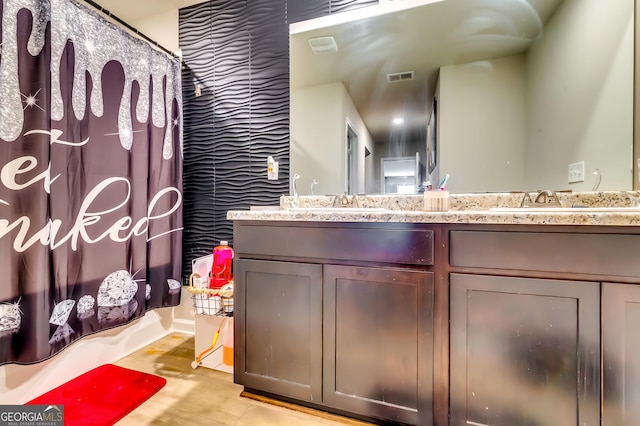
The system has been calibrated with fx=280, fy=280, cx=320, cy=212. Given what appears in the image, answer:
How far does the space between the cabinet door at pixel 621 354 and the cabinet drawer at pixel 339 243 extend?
1.71 feet

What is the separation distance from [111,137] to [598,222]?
84.6 inches

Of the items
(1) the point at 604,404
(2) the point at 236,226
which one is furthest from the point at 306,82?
(1) the point at 604,404

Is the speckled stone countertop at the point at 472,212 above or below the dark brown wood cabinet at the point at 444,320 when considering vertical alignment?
above

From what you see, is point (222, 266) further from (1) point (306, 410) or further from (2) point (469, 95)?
(2) point (469, 95)

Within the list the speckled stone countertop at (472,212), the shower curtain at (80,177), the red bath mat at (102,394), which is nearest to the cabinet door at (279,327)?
the speckled stone countertop at (472,212)

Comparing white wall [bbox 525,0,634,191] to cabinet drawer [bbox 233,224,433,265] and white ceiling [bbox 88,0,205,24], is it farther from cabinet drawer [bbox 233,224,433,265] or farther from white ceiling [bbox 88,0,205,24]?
white ceiling [bbox 88,0,205,24]

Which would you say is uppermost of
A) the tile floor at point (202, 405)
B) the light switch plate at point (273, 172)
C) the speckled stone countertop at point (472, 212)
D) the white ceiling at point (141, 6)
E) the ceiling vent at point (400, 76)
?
the white ceiling at point (141, 6)

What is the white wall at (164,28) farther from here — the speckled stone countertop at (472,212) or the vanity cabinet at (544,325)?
the vanity cabinet at (544,325)

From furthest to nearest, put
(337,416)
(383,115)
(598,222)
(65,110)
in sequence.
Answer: (383,115) < (65,110) < (337,416) < (598,222)

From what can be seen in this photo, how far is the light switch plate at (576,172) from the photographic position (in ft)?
4.24

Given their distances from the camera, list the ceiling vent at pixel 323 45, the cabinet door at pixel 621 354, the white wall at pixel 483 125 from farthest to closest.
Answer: the ceiling vent at pixel 323 45
the white wall at pixel 483 125
the cabinet door at pixel 621 354

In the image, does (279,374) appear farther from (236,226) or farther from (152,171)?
(152,171)

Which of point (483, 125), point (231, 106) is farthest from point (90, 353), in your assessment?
point (483, 125)

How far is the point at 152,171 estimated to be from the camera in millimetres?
1781
